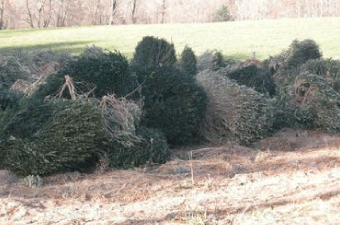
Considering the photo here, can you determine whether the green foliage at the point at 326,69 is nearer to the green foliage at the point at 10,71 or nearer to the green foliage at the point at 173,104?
the green foliage at the point at 173,104

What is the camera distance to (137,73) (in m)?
8.03

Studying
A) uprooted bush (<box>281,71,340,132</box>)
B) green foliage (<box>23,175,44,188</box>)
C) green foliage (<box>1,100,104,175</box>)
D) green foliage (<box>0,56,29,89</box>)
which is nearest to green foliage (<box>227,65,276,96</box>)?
uprooted bush (<box>281,71,340,132</box>)

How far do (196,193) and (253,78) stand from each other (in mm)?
5511

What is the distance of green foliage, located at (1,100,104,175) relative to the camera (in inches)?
236

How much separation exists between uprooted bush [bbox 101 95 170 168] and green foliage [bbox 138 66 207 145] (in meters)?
0.75

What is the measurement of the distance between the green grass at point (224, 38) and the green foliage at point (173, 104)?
1869 cm

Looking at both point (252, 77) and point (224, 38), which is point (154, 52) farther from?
point (224, 38)

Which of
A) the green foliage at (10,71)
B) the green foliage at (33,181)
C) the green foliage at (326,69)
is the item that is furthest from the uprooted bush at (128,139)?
the green foliage at (326,69)

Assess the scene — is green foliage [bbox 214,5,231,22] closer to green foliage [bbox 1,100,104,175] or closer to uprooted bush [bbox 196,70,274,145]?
uprooted bush [bbox 196,70,274,145]

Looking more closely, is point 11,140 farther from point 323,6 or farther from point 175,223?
point 323,6

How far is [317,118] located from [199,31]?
33046 millimetres

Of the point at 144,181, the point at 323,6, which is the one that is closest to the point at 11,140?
the point at 144,181

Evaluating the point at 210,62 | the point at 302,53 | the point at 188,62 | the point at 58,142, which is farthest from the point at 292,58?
the point at 58,142

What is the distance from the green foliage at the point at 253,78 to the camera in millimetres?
10156
